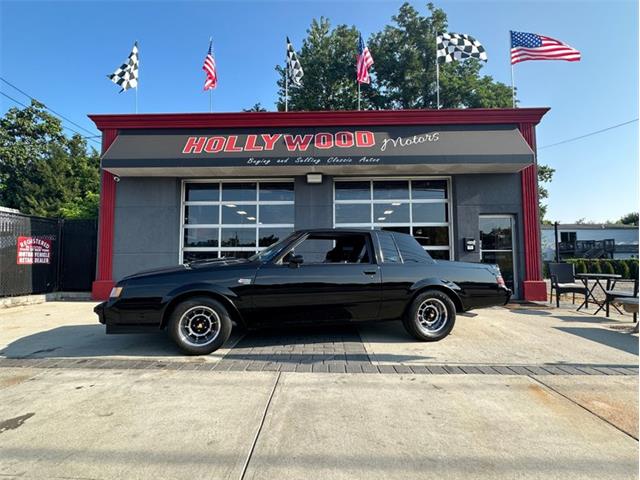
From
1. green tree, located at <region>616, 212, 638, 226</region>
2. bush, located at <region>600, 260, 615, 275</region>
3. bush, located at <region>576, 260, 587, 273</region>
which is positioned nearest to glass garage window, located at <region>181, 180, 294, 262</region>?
bush, located at <region>576, 260, 587, 273</region>

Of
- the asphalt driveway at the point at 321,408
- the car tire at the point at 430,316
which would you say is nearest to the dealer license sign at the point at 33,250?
the asphalt driveway at the point at 321,408

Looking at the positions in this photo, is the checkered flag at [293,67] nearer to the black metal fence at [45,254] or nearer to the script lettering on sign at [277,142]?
the script lettering on sign at [277,142]

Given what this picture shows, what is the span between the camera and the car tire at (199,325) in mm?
4227

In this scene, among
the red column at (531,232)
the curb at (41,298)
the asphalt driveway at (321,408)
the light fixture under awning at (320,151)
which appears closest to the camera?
the asphalt driveway at (321,408)

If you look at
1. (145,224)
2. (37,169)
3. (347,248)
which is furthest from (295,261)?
(37,169)

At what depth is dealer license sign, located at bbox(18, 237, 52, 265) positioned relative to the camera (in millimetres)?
Result: 8594

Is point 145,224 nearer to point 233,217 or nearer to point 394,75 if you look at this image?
point 233,217

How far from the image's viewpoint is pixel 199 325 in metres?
4.33

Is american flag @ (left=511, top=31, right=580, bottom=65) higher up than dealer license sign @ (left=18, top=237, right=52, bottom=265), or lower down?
higher up

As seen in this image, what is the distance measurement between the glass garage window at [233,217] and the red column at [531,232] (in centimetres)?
642

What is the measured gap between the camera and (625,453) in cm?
224

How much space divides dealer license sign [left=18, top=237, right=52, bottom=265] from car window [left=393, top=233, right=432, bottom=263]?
30.7ft

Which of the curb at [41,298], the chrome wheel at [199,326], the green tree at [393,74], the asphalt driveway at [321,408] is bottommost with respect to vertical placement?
the asphalt driveway at [321,408]

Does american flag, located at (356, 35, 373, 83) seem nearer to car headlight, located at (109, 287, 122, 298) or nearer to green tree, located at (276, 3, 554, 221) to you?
car headlight, located at (109, 287, 122, 298)
